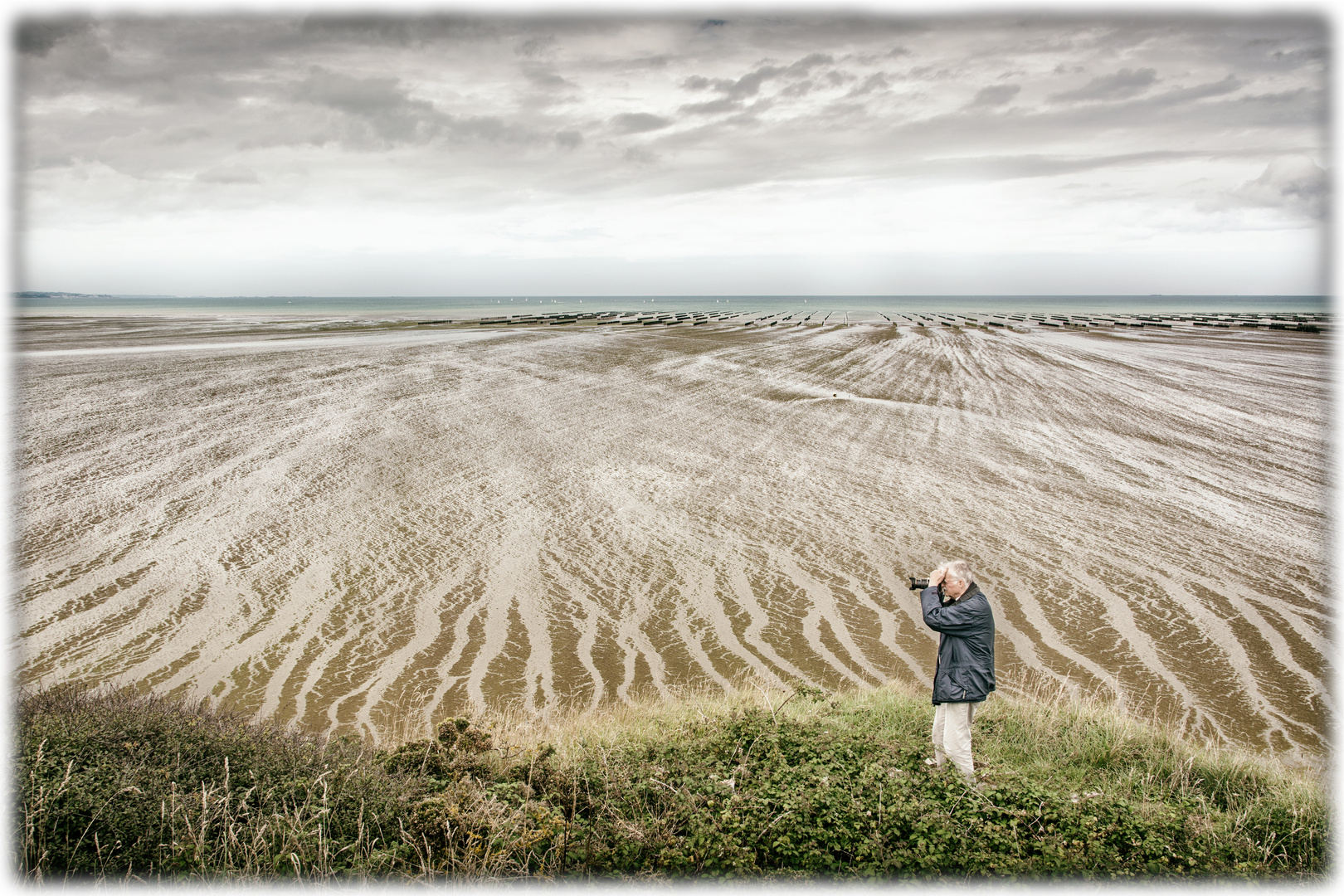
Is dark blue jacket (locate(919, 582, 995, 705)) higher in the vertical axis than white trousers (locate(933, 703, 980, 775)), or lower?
higher

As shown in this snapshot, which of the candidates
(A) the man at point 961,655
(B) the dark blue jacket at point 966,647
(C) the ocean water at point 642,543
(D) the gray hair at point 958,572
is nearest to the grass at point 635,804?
(A) the man at point 961,655

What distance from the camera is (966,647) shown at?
4910 mm

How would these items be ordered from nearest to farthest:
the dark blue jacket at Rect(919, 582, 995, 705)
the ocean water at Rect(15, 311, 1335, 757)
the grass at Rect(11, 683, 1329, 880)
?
the grass at Rect(11, 683, 1329, 880)
the dark blue jacket at Rect(919, 582, 995, 705)
the ocean water at Rect(15, 311, 1335, 757)

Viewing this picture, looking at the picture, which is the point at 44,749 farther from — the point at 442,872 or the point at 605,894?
the point at 605,894

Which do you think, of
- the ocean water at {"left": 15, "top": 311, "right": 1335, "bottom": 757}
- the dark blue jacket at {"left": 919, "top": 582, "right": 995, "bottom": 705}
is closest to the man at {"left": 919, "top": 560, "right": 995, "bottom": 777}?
the dark blue jacket at {"left": 919, "top": 582, "right": 995, "bottom": 705}

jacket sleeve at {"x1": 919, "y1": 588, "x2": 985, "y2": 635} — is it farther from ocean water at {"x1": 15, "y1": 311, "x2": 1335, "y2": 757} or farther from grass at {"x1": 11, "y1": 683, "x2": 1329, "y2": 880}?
ocean water at {"x1": 15, "y1": 311, "x2": 1335, "y2": 757}

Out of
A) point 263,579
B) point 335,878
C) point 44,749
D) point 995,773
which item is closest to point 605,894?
point 335,878

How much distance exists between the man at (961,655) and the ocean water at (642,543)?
2128 millimetres

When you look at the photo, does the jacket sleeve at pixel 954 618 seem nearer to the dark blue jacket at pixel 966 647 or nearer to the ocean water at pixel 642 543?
the dark blue jacket at pixel 966 647

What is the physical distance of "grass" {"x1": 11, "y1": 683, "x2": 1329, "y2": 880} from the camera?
12.8ft

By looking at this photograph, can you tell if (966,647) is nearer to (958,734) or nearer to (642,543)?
(958,734)

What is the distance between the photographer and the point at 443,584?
29.2 feet

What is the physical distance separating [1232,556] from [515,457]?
441 inches

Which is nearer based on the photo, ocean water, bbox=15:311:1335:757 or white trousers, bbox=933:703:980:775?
white trousers, bbox=933:703:980:775
